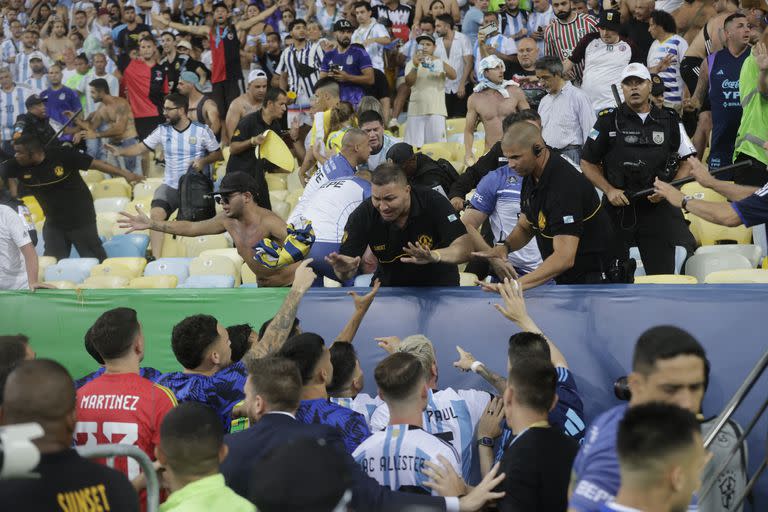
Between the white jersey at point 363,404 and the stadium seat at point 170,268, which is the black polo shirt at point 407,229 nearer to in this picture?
the white jersey at point 363,404

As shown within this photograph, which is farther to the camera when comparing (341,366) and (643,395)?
(341,366)

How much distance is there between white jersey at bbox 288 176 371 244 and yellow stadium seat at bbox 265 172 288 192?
5.96m

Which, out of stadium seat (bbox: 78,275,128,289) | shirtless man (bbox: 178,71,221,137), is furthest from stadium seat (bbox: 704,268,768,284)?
shirtless man (bbox: 178,71,221,137)

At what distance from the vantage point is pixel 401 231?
6.79 m

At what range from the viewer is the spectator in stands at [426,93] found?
13883 millimetres

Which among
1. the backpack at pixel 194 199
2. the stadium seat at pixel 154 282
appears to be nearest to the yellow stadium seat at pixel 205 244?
the backpack at pixel 194 199

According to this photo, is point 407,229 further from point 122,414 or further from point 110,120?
point 110,120

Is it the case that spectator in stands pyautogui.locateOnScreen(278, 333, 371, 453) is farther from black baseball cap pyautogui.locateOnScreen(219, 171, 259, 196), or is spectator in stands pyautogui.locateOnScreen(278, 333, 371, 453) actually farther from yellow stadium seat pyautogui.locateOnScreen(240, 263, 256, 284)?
yellow stadium seat pyautogui.locateOnScreen(240, 263, 256, 284)

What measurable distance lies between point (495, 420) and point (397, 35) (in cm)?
1064

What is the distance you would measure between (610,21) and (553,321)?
21.4 feet

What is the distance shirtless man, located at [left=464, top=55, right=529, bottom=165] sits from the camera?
11.6m

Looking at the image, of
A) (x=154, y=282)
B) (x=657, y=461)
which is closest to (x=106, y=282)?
(x=154, y=282)

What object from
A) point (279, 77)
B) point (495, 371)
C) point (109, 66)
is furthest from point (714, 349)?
point (109, 66)

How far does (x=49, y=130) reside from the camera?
14.5 meters
